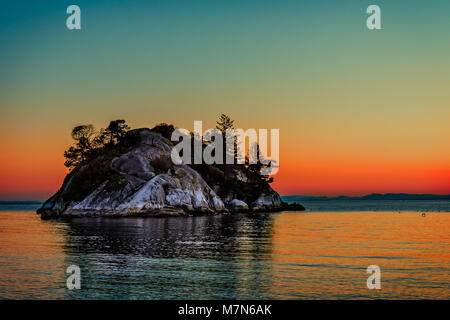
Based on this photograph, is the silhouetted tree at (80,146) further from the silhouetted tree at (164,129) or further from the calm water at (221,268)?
the calm water at (221,268)

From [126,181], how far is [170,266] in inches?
2969

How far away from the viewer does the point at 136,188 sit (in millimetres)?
104875

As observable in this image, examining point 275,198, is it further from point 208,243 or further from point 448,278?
point 448,278

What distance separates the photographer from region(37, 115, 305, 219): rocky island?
101625 mm

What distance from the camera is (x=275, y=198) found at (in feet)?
546

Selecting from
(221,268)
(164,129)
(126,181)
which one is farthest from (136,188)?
(221,268)

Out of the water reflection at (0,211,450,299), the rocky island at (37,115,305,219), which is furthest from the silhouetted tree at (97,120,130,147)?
Result: the water reflection at (0,211,450,299)

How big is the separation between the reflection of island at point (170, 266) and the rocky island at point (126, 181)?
50.7 meters

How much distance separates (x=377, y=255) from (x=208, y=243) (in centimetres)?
1684

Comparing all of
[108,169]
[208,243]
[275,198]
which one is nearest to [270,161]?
[275,198]

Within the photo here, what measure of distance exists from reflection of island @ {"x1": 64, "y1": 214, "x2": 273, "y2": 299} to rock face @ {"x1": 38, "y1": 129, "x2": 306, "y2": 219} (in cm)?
5000
